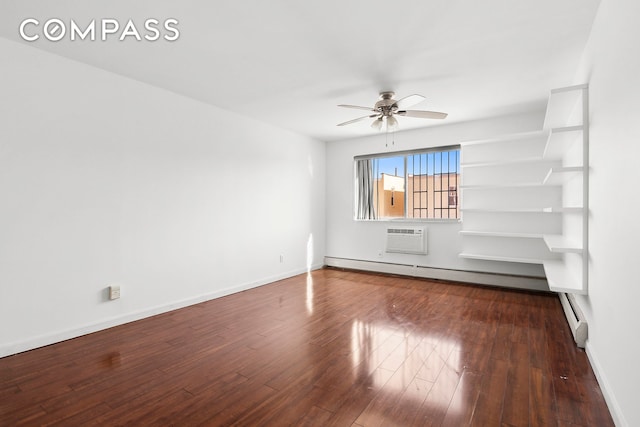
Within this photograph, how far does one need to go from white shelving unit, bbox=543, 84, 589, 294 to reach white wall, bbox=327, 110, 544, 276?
2.99ft

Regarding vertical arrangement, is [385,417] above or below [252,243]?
below

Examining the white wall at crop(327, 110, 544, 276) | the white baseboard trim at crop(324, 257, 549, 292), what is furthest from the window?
the white baseboard trim at crop(324, 257, 549, 292)

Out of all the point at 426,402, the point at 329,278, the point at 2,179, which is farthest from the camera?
the point at 329,278

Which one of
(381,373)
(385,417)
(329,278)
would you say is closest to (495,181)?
(329,278)

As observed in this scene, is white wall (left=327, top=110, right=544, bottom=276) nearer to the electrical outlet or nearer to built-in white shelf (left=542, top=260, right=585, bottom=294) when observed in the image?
built-in white shelf (left=542, top=260, right=585, bottom=294)

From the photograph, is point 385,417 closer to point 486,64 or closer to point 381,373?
point 381,373

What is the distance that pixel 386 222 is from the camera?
574 centimetres

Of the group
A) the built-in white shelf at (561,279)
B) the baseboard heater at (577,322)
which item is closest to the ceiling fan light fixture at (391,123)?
the built-in white shelf at (561,279)

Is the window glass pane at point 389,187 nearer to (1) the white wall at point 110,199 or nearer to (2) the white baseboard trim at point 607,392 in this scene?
(1) the white wall at point 110,199

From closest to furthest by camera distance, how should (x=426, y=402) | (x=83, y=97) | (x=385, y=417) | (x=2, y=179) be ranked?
(x=385, y=417) < (x=426, y=402) < (x=2, y=179) < (x=83, y=97)

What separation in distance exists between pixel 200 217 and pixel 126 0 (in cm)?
240

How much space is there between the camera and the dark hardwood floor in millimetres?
1761

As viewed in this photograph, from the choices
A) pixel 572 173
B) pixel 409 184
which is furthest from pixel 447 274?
pixel 572 173

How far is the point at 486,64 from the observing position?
296cm
